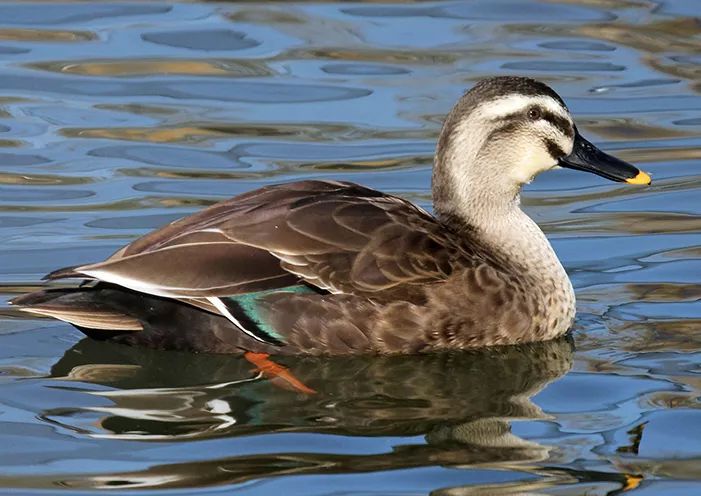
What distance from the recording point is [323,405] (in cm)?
855

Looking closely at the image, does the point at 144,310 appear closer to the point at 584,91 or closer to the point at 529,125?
the point at 529,125

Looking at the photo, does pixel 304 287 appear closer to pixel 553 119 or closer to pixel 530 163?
pixel 530 163

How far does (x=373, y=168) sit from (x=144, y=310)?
4.13 metres

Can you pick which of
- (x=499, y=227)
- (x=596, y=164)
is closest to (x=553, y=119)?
(x=596, y=164)

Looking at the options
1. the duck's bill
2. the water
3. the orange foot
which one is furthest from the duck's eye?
the orange foot

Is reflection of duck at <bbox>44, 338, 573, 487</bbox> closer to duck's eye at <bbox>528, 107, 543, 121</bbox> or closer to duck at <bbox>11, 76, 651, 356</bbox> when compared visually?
duck at <bbox>11, 76, 651, 356</bbox>

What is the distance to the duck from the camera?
900 cm

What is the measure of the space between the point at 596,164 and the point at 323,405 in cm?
246

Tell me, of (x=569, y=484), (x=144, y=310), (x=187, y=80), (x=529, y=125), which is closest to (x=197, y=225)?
(x=144, y=310)

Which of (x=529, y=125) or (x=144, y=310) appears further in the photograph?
(x=529, y=125)

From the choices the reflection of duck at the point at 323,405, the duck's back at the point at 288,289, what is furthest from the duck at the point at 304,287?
the reflection of duck at the point at 323,405

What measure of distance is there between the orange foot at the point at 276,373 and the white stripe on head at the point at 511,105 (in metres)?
1.84

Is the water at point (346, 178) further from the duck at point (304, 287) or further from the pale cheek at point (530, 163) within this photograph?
the pale cheek at point (530, 163)

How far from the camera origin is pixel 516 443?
26.2 feet
